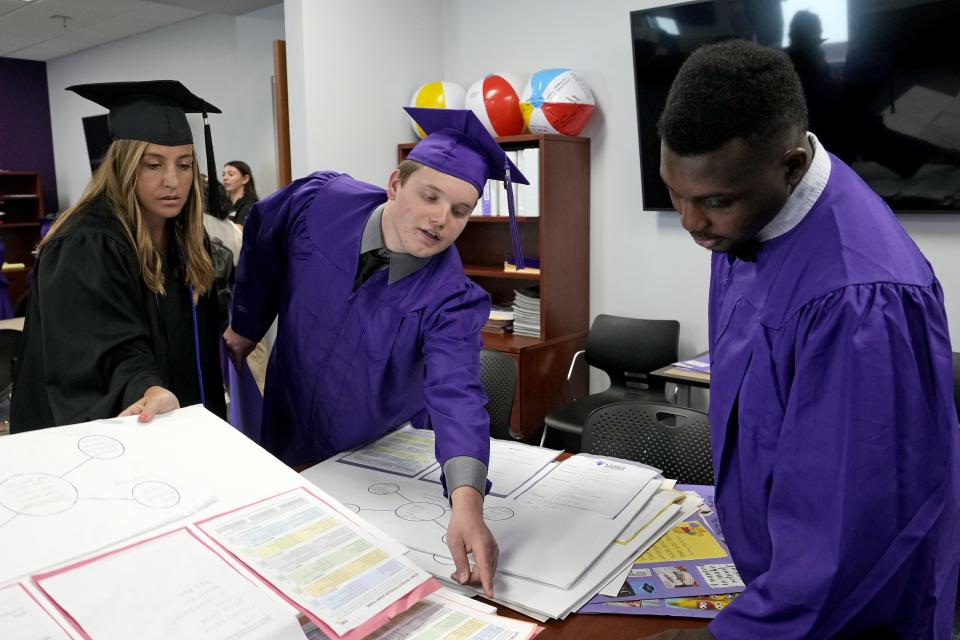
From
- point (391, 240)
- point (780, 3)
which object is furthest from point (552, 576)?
point (780, 3)

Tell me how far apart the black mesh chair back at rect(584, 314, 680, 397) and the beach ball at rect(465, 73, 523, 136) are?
3.71 feet

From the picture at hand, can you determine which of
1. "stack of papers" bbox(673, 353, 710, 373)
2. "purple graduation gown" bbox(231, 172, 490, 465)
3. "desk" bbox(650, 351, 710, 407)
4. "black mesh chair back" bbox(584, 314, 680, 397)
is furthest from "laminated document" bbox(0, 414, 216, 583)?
"black mesh chair back" bbox(584, 314, 680, 397)

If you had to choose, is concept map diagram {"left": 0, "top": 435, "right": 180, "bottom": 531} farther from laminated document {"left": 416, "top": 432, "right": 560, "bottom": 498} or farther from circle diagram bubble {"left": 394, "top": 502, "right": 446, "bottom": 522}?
laminated document {"left": 416, "top": 432, "right": 560, "bottom": 498}

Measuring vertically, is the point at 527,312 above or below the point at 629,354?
above

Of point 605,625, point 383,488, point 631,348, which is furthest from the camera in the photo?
point 631,348

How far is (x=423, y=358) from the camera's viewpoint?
166 centimetres

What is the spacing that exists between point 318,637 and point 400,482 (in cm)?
56

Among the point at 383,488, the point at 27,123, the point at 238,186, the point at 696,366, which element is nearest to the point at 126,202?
the point at 383,488

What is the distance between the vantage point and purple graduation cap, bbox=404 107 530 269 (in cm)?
150

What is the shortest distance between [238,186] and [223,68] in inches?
48.2

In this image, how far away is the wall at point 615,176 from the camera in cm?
379

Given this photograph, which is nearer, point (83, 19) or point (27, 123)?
point (83, 19)

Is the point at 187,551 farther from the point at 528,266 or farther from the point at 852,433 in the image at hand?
the point at 528,266

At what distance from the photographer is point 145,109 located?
1.65 meters
